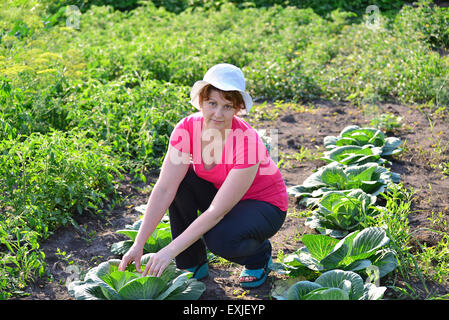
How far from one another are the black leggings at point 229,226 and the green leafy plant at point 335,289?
0.28 m

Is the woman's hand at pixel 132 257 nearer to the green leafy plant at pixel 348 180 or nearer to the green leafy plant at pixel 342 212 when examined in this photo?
the green leafy plant at pixel 342 212

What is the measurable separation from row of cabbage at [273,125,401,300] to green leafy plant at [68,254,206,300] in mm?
426

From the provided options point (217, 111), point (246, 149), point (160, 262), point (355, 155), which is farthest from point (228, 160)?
point (355, 155)

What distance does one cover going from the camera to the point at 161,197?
2.60 metres

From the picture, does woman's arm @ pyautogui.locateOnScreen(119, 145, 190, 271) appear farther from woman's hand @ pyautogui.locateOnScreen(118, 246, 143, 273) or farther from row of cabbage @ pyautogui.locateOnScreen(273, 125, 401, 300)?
row of cabbage @ pyautogui.locateOnScreen(273, 125, 401, 300)

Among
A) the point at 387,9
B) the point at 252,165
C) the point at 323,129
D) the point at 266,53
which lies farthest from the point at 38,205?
the point at 387,9

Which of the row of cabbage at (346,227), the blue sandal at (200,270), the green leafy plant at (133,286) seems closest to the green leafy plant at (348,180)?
the row of cabbage at (346,227)

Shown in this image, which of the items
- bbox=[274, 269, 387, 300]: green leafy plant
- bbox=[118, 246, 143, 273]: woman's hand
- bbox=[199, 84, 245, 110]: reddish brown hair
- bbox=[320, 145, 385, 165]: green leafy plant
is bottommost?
bbox=[274, 269, 387, 300]: green leafy plant

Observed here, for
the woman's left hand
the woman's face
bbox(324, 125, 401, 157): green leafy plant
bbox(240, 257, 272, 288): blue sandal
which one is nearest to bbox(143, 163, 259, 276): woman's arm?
the woman's left hand

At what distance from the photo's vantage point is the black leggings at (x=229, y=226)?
2551 millimetres

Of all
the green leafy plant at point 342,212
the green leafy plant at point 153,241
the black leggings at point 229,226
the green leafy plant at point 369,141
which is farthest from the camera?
the green leafy plant at point 369,141

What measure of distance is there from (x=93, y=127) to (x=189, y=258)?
5.90ft

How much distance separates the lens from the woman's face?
2.51 m

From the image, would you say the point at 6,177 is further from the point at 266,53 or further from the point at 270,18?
the point at 270,18
